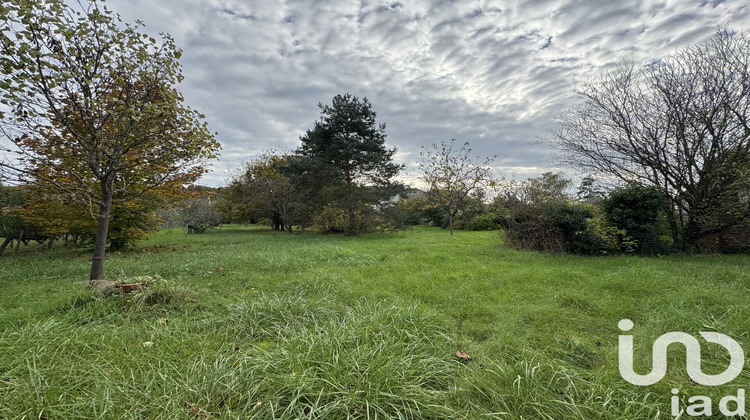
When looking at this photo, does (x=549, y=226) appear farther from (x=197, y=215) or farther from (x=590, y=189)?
(x=197, y=215)

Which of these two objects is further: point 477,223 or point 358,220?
point 477,223

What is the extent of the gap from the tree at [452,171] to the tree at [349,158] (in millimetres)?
4837

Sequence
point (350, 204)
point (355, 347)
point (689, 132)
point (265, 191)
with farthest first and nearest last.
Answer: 1. point (265, 191)
2. point (350, 204)
3. point (689, 132)
4. point (355, 347)

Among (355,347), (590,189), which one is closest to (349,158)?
(590,189)

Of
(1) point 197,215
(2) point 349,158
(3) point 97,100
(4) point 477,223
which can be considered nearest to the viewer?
(3) point 97,100

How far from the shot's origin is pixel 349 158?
1437cm

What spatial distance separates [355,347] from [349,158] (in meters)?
12.7

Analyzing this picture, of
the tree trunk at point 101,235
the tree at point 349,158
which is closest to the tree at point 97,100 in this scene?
the tree trunk at point 101,235

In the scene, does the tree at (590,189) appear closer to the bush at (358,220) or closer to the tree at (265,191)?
the bush at (358,220)

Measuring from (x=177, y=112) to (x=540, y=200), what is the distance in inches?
391

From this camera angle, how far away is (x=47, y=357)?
2068 millimetres

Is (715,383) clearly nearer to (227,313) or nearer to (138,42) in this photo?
(227,313)

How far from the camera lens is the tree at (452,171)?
18.7 meters

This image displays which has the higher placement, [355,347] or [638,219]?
[638,219]
